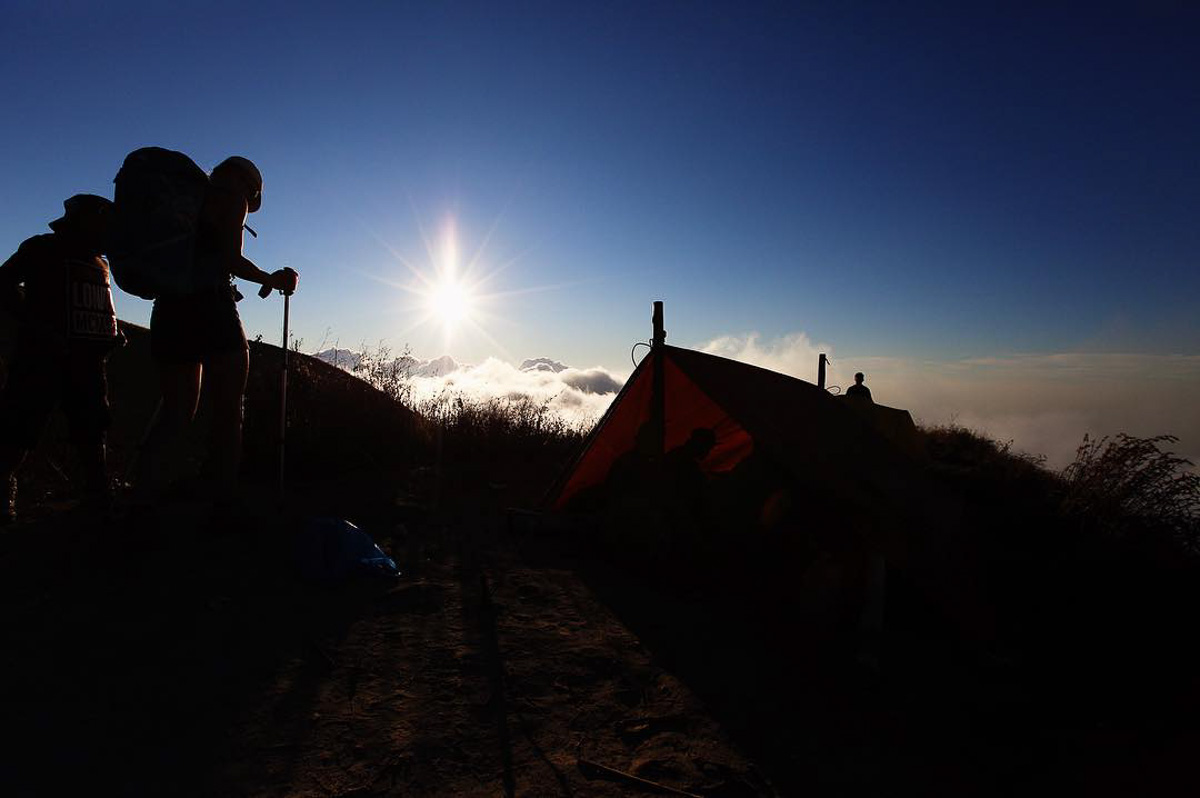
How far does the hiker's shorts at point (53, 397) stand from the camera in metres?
3.29

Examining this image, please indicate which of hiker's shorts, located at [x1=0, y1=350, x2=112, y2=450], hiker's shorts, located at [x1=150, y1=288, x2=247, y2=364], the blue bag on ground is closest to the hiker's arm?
hiker's shorts, located at [x1=150, y1=288, x2=247, y2=364]

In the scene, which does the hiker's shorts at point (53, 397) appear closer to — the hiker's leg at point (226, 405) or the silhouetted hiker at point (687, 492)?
the hiker's leg at point (226, 405)

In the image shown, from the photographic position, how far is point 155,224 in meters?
2.78

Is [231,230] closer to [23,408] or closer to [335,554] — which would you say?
[23,408]

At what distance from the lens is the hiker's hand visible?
11.5 ft

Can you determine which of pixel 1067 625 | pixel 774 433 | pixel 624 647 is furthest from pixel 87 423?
pixel 1067 625

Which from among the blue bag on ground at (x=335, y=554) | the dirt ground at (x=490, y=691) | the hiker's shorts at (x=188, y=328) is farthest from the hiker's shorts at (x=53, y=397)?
the blue bag on ground at (x=335, y=554)

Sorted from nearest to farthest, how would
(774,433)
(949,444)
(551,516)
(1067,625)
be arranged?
1. (774,433)
2. (1067,625)
3. (551,516)
4. (949,444)

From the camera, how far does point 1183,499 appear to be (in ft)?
20.0

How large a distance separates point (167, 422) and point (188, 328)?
1.55ft

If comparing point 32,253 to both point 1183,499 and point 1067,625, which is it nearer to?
point 1067,625

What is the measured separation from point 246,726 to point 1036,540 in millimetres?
6782

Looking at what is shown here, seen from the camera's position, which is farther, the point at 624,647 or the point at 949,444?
the point at 949,444

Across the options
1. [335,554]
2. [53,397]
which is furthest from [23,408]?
[335,554]
